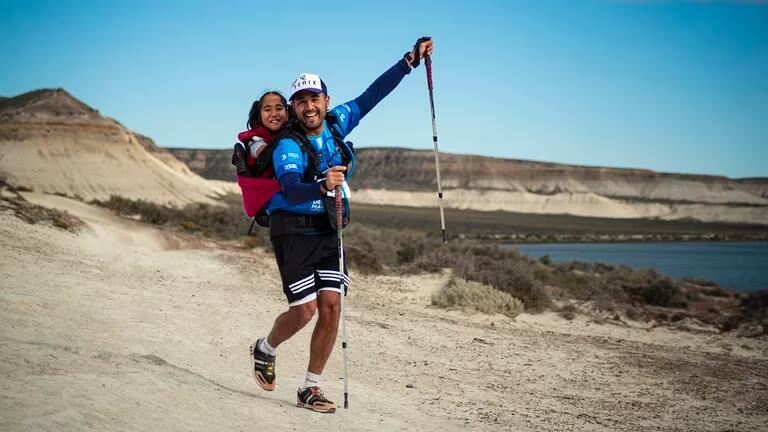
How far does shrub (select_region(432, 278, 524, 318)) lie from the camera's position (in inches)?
561

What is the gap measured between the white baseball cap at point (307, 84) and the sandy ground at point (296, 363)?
2.36 meters

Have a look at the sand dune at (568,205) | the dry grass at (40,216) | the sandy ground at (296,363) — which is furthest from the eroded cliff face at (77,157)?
the sand dune at (568,205)

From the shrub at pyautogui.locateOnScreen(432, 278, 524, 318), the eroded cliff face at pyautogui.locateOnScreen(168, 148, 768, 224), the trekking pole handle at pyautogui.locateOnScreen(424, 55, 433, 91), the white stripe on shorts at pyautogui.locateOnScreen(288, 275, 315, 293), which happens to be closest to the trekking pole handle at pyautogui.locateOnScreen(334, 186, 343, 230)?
the white stripe on shorts at pyautogui.locateOnScreen(288, 275, 315, 293)

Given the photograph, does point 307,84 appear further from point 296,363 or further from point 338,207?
point 296,363

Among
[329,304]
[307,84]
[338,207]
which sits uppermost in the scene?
[307,84]

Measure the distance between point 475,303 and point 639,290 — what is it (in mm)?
8019

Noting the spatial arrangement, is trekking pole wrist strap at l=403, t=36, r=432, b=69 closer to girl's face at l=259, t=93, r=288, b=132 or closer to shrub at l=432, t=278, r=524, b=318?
girl's face at l=259, t=93, r=288, b=132

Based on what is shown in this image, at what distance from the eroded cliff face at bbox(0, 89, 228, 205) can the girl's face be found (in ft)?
166

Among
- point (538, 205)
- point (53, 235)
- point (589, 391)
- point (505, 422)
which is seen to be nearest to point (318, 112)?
point (505, 422)

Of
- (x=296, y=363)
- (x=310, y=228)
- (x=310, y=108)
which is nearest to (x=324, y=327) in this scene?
(x=310, y=228)

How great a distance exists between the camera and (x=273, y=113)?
570 centimetres

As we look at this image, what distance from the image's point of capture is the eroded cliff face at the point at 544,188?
11656 centimetres

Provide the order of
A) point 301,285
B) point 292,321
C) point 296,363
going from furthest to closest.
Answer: point 296,363 < point 292,321 < point 301,285

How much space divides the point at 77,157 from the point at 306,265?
191ft
